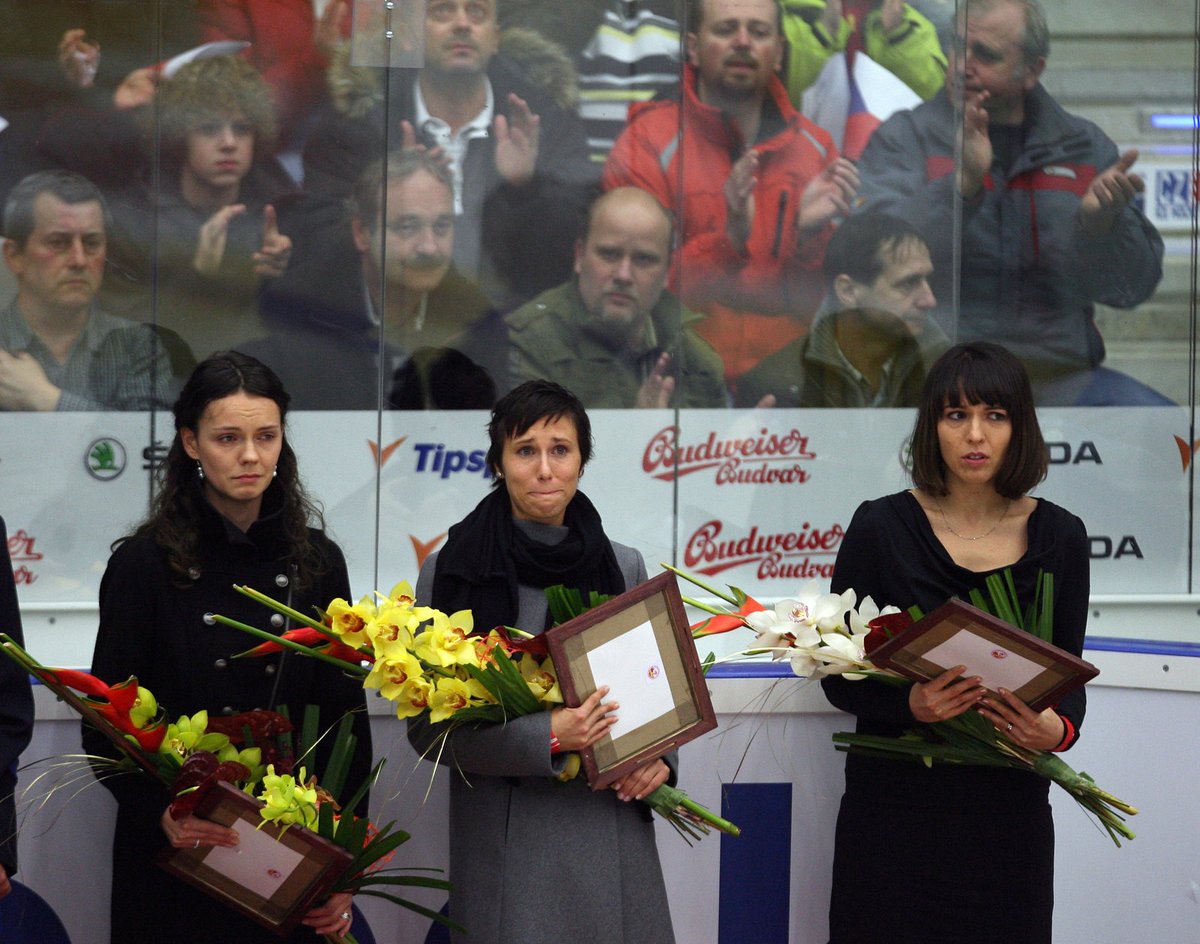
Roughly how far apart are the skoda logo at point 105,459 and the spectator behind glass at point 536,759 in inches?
123

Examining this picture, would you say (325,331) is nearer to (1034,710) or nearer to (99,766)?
(99,766)

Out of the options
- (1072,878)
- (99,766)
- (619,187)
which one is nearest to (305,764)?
(99,766)

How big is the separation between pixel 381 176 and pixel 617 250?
38.7 inches

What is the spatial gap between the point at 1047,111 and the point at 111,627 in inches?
181

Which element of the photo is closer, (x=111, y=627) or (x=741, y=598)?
(x=111, y=627)

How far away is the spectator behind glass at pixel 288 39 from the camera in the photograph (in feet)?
16.6

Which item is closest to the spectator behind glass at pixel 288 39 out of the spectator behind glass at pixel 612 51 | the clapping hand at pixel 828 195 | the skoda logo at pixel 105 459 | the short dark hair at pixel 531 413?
the spectator behind glass at pixel 612 51

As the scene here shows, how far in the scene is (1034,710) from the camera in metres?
2.20

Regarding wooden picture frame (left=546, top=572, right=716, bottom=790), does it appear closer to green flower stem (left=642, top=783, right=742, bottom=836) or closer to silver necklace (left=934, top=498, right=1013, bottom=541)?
green flower stem (left=642, top=783, right=742, bottom=836)

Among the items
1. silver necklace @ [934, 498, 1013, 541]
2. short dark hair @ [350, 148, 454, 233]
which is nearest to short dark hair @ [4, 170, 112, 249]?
short dark hair @ [350, 148, 454, 233]

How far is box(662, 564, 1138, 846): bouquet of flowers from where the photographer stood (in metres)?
2.22

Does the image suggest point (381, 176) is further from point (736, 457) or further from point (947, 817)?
point (947, 817)

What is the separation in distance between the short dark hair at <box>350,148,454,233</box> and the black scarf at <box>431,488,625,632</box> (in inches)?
122

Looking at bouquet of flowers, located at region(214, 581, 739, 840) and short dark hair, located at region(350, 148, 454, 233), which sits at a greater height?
short dark hair, located at region(350, 148, 454, 233)
